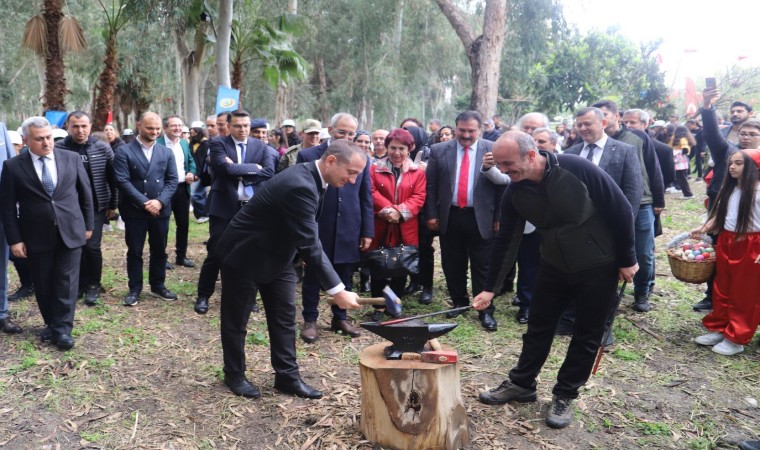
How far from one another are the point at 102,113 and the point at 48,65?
61.0 inches

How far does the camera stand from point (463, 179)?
5773 millimetres

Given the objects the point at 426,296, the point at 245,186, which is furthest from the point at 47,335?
the point at 426,296

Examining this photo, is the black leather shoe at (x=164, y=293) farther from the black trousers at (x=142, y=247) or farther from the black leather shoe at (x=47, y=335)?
the black leather shoe at (x=47, y=335)

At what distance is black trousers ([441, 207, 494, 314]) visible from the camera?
5.78 m

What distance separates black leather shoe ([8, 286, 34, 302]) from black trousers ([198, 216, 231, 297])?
2129 millimetres

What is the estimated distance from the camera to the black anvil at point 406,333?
11.9 ft

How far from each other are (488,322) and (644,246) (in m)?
1.89

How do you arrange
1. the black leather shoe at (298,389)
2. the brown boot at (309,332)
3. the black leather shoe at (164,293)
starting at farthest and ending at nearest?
the black leather shoe at (164,293) → the brown boot at (309,332) → the black leather shoe at (298,389)

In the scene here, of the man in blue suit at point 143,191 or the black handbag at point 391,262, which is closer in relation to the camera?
the black handbag at point 391,262

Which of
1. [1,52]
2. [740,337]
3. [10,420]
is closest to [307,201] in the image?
[10,420]

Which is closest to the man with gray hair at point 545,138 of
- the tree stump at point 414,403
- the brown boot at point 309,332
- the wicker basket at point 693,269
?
the wicker basket at point 693,269

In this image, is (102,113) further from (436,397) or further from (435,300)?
(436,397)

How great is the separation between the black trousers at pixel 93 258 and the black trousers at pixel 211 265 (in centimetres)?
123

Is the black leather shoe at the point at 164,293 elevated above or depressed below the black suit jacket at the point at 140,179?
below
